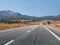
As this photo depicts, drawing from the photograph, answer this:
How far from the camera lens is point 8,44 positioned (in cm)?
1295

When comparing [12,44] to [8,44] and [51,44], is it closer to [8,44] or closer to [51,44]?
[8,44]

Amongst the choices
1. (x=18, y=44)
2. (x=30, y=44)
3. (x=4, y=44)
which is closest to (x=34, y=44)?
(x=30, y=44)

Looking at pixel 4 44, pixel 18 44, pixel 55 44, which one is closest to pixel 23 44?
pixel 18 44

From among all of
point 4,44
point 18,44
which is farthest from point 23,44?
point 4,44

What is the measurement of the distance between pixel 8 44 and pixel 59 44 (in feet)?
10.9

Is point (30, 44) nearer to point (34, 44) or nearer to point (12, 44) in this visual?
point (34, 44)

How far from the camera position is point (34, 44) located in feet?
43.4

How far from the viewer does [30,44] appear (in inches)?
521

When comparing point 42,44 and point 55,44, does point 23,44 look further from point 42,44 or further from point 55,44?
point 55,44

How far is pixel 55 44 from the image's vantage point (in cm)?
1339

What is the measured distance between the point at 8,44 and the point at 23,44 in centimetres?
96

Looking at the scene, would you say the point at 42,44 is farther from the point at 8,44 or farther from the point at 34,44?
the point at 8,44

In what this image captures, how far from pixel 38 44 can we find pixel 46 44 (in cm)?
53

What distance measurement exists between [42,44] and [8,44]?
220 centimetres
